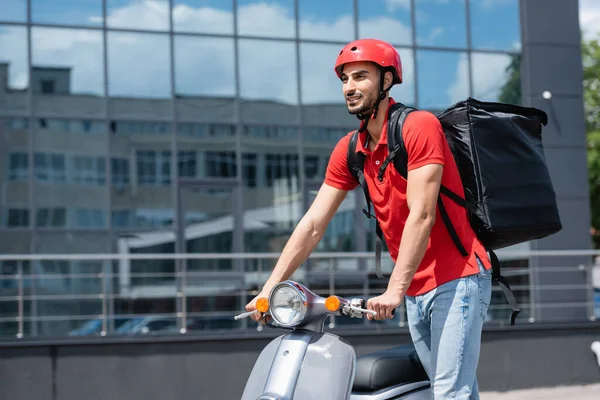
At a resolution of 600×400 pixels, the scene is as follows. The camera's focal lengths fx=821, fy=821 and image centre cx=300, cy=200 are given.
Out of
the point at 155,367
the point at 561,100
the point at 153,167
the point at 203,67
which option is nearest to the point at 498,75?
the point at 561,100

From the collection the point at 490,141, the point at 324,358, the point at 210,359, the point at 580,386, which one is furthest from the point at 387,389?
the point at 580,386

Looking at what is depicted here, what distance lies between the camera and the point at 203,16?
13.4m

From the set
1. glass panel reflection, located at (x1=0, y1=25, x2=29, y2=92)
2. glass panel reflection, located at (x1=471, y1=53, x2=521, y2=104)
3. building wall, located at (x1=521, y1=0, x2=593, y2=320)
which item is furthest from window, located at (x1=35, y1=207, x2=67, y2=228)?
building wall, located at (x1=521, y1=0, x2=593, y2=320)

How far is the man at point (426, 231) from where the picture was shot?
9.59 ft

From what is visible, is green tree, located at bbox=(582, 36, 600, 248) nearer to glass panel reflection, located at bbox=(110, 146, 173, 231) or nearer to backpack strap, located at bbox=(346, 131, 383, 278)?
glass panel reflection, located at bbox=(110, 146, 173, 231)

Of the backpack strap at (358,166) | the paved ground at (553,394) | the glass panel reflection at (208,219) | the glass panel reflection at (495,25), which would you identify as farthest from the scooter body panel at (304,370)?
the glass panel reflection at (495,25)

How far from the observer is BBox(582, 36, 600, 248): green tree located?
23.4 m

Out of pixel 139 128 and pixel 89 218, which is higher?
pixel 139 128

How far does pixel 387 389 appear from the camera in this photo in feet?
10.5

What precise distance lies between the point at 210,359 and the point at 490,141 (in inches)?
201

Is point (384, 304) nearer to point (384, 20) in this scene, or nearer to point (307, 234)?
point (307, 234)

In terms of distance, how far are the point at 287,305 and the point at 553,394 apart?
21.3 ft

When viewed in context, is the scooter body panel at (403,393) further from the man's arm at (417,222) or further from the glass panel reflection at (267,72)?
the glass panel reflection at (267,72)

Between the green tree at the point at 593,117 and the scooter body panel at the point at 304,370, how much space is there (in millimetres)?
21913
